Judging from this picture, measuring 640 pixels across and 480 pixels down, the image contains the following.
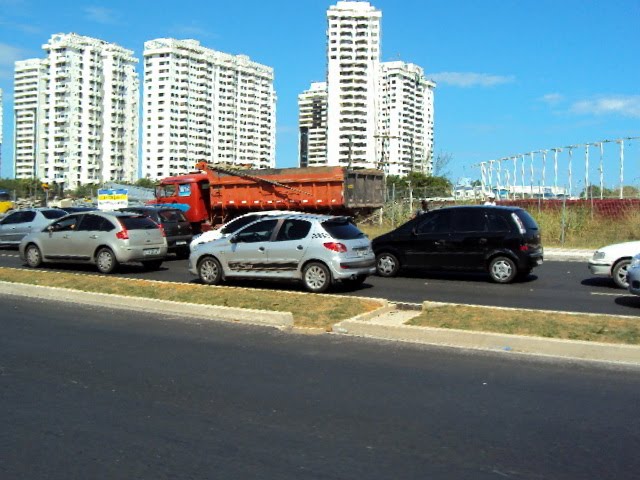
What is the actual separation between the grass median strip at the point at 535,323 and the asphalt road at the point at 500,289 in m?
1.90

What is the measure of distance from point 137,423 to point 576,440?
3.61 metres

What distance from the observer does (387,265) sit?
17.4 metres

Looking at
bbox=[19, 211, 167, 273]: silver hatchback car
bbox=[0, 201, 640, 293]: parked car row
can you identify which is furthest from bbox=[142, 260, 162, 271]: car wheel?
bbox=[19, 211, 167, 273]: silver hatchback car

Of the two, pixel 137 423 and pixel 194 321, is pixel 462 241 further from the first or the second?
pixel 137 423

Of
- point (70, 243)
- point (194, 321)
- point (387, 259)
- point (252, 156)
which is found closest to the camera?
point (194, 321)

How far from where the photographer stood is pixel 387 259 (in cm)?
1739

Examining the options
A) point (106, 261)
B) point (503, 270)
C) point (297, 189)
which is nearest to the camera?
point (503, 270)

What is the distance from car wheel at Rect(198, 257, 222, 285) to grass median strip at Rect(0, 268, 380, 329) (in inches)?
55.3

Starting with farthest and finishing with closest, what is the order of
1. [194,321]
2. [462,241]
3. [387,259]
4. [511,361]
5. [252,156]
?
[252,156], [387,259], [462,241], [194,321], [511,361]

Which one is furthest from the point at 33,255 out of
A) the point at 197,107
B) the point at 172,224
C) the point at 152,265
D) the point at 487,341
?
the point at 197,107

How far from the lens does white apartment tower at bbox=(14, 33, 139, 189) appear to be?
124 meters

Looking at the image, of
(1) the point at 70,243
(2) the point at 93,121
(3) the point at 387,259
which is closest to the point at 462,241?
(3) the point at 387,259

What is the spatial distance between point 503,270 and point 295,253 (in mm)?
4967

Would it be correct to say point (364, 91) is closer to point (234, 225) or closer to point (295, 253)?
point (234, 225)
